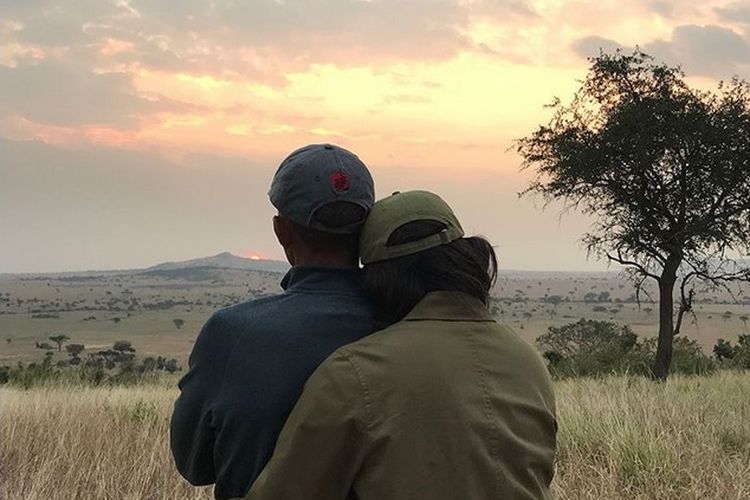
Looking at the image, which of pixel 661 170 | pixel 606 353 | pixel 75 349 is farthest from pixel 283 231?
pixel 75 349

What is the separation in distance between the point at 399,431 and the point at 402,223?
1.83 feet

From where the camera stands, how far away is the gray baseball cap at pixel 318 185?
2.20m

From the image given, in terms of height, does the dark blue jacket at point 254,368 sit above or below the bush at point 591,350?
above

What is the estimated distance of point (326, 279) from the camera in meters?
2.20

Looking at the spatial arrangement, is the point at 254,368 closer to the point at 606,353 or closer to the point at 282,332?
the point at 282,332

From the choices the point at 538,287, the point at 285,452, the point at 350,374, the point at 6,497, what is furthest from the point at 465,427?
the point at 538,287

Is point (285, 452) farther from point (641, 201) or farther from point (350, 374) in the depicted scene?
point (641, 201)

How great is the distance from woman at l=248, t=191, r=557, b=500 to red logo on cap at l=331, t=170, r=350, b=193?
0.19m

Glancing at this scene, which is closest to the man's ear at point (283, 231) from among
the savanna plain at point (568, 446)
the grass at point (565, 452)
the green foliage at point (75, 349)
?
the savanna plain at point (568, 446)

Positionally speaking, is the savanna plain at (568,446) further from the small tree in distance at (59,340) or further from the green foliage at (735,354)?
the small tree in distance at (59,340)

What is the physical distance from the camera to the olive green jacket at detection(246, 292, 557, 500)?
190 cm

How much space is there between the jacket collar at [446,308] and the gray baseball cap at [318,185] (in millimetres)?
313

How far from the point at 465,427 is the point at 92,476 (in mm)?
4007

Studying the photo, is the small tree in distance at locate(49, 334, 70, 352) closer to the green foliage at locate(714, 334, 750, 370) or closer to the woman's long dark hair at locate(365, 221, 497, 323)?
the green foliage at locate(714, 334, 750, 370)
